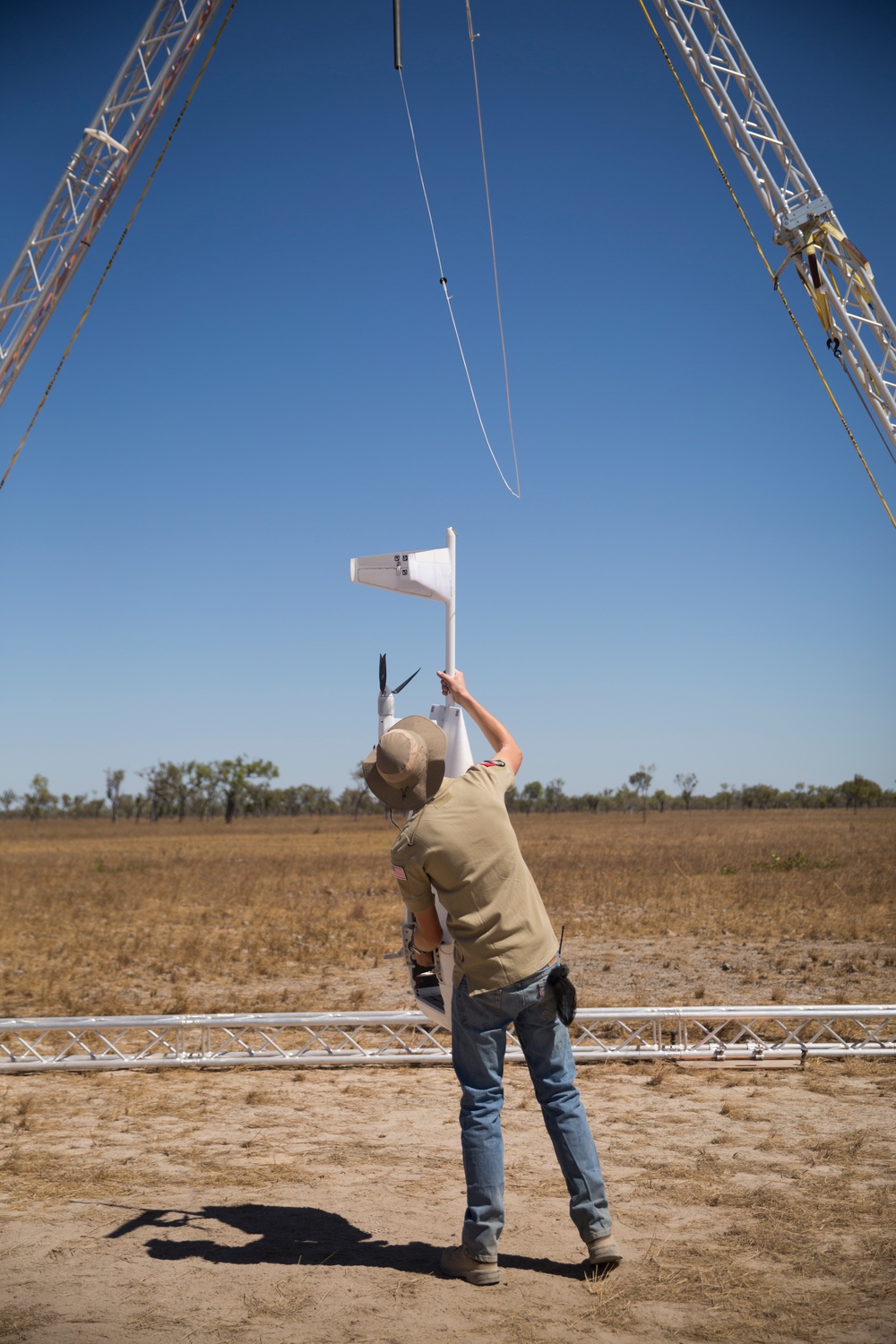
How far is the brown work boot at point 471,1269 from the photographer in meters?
3.76

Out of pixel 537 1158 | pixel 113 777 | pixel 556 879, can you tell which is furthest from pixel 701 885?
pixel 113 777

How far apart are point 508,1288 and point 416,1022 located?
12.8ft

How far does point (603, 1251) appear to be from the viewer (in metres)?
3.73

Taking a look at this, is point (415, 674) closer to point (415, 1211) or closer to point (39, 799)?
point (415, 1211)

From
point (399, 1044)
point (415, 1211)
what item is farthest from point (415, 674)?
point (399, 1044)

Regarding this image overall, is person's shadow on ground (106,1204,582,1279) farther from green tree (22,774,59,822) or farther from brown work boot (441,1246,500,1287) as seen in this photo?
green tree (22,774,59,822)

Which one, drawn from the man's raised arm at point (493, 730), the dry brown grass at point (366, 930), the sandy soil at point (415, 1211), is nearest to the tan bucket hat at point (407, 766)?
the man's raised arm at point (493, 730)

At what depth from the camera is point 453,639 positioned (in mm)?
5207

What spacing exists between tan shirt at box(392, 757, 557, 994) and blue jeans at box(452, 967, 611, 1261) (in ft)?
0.33

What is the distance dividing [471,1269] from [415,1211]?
0.98 m

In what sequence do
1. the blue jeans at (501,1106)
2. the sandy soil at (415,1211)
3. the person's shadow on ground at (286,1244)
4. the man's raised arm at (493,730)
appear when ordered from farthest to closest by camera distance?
the man's raised arm at (493,730) → the person's shadow on ground at (286,1244) → the blue jeans at (501,1106) → the sandy soil at (415,1211)

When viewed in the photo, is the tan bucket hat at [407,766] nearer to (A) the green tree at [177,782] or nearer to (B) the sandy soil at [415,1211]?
(B) the sandy soil at [415,1211]

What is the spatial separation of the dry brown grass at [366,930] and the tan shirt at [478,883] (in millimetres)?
7167

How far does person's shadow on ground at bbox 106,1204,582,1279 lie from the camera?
4.05 metres
